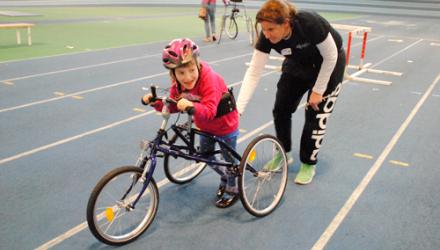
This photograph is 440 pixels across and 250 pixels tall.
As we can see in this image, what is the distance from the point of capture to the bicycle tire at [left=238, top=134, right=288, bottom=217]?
315cm

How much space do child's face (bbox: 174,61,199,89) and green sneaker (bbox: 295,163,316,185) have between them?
1.46 meters

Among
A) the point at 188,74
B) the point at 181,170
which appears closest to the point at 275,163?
the point at 181,170

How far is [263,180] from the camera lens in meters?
3.57

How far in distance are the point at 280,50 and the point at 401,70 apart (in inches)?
255

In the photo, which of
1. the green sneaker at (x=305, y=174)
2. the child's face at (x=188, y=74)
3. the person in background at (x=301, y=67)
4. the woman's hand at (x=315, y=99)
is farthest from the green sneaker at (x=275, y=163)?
the child's face at (x=188, y=74)

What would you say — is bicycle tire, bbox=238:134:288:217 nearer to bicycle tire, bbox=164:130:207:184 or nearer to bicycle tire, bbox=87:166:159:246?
bicycle tire, bbox=164:130:207:184

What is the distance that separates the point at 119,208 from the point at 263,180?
1.22 metres

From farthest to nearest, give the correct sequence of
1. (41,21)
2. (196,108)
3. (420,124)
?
(41,21) < (420,124) < (196,108)

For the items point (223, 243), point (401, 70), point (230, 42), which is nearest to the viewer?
A: point (223, 243)

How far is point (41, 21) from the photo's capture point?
15.4 meters

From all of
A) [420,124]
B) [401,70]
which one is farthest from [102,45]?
[420,124]

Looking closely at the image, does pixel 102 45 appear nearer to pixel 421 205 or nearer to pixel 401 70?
pixel 401 70

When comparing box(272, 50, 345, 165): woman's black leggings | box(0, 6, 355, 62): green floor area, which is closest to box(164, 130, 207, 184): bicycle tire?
box(272, 50, 345, 165): woman's black leggings

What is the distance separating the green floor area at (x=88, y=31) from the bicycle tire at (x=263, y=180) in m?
7.03
